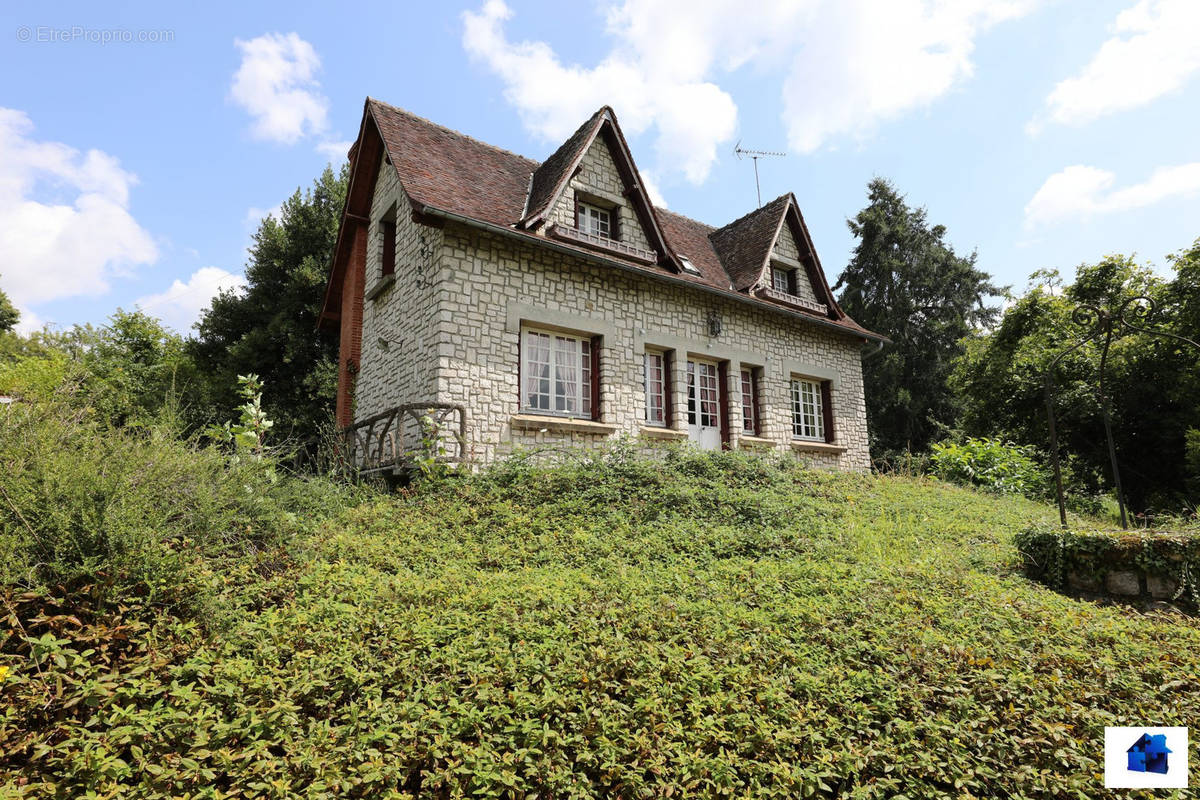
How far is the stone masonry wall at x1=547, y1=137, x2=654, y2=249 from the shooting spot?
1131cm

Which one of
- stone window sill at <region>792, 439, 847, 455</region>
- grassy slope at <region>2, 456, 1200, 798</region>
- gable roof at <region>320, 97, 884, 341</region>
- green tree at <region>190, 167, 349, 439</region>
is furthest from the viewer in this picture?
green tree at <region>190, 167, 349, 439</region>

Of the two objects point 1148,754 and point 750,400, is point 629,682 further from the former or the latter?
point 750,400

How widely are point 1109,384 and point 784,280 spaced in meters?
8.51

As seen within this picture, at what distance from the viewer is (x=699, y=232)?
15.7m

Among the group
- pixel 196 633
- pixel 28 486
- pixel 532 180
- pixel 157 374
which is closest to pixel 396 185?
pixel 532 180

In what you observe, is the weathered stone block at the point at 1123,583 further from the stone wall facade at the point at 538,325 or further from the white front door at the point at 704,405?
the white front door at the point at 704,405

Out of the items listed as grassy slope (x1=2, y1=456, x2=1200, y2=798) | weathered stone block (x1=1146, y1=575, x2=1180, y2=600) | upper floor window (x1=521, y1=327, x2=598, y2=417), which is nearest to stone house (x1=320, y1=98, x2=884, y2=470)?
upper floor window (x1=521, y1=327, x2=598, y2=417)

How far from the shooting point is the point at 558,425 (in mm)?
10062

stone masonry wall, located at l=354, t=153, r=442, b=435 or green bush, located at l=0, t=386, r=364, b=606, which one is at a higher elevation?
stone masonry wall, located at l=354, t=153, r=442, b=435

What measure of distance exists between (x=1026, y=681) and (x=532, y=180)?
11.0m

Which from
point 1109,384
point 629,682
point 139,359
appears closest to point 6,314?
point 139,359

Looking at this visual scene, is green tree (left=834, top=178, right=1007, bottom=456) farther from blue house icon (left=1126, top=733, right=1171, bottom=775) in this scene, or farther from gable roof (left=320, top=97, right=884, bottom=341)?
blue house icon (left=1126, top=733, right=1171, bottom=775)

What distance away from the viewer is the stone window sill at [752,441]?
12680 mm

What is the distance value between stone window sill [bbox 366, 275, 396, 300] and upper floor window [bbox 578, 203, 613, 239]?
11.6 feet
